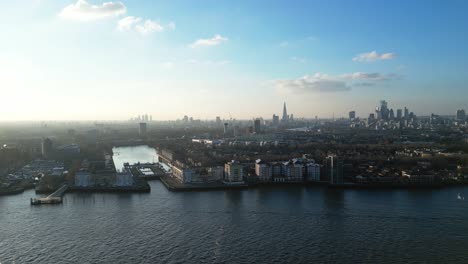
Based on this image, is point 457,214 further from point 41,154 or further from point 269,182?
point 41,154

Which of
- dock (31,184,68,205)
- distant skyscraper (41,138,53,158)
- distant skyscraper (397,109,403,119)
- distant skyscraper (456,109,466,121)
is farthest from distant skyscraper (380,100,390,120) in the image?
dock (31,184,68,205)


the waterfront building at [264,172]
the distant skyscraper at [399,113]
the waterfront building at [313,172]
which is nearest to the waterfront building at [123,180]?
the waterfront building at [264,172]

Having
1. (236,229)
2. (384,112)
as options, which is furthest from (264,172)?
(384,112)

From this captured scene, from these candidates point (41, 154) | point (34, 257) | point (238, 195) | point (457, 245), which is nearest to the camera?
point (34, 257)

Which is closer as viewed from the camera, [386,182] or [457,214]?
[457,214]

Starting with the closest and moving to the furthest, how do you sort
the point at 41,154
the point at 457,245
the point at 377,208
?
the point at 457,245
the point at 377,208
the point at 41,154

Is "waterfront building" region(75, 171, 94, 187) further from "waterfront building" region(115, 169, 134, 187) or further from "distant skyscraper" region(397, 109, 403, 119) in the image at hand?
"distant skyscraper" region(397, 109, 403, 119)

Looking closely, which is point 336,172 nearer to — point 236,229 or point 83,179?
point 236,229

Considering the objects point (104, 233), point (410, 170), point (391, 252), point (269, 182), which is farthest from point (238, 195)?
point (410, 170)
